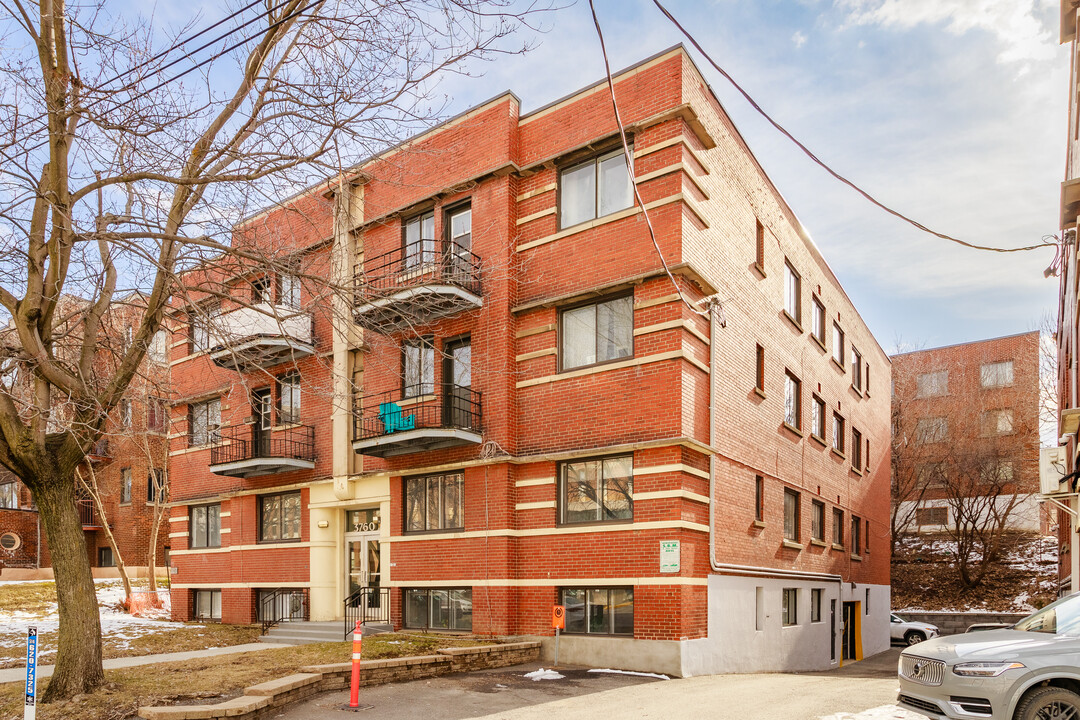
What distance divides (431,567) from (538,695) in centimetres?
611

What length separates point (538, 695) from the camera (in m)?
12.8

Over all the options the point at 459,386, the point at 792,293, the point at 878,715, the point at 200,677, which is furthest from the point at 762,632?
the point at 200,677

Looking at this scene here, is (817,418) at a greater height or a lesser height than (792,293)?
lesser

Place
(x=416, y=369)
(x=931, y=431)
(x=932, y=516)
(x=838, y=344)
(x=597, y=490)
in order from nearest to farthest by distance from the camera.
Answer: (x=597, y=490), (x=416, y=369), (x=838, y=344), (x=931, y=431), (x=932, y=516)

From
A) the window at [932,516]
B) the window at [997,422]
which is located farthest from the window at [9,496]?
the window at [997,422]

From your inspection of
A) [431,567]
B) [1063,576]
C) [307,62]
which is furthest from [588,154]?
[1063,576]

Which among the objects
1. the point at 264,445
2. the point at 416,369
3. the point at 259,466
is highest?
the point at 416,369

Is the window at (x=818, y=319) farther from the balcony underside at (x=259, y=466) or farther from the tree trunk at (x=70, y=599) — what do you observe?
the tree trunk at (x=70, y=599)

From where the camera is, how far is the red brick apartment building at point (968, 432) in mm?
42219

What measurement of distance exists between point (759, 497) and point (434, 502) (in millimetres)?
7274

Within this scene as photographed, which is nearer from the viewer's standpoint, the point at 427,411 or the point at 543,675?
the point at 543,675

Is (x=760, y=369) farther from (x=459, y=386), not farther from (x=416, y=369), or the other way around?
(x=416, y=369)

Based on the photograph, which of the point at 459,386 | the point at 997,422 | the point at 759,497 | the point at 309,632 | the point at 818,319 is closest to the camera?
the point at 459,386

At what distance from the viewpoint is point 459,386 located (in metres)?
17.8
